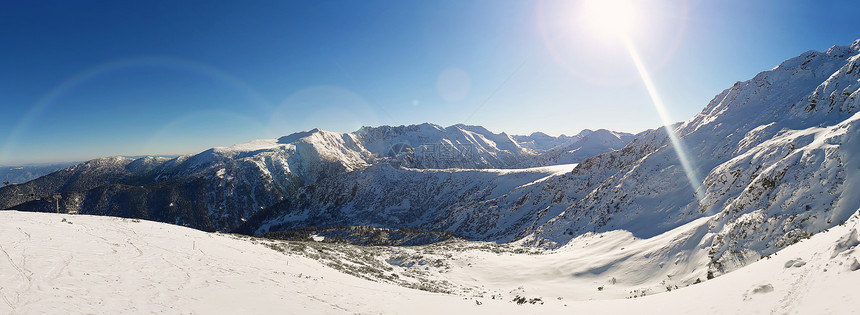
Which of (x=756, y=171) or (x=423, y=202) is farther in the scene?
(x=423, y=202)

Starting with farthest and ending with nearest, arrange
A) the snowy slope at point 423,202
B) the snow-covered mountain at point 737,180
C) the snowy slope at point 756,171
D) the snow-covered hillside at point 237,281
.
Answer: the snowy slope at point 423,202 → the snow-covered mountain at point 737,180 → the snowy slope at point 756,171 → the snow-covered hillside at point 237,281

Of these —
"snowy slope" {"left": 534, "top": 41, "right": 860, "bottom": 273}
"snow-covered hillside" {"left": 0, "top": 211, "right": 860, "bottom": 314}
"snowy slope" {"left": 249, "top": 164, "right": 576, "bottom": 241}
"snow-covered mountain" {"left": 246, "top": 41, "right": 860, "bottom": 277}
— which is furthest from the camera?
"snowy slope" {"left": 249, "top": 164, "right": 576, "bottom": 241}

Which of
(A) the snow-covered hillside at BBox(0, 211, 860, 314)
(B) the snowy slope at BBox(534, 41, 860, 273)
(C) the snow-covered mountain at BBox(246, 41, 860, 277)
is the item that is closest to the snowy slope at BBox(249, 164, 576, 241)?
(C) the snow-covered mountain at BBox(246, 41, 860, 277)

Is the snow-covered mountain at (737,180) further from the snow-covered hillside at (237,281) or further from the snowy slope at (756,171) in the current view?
the snow-covered hillside at (237,281)

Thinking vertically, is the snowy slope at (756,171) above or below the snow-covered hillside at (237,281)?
above

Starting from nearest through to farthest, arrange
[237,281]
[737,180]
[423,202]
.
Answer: [237,281], [737,180], [423,202]

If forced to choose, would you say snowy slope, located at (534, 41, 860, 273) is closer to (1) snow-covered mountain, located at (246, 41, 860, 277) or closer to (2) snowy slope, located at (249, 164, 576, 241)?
(1) snow-covered mountain, located at (246, 41, 860, 277)

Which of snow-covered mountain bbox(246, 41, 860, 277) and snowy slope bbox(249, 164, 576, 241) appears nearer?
snow-covered mountain bbox(246, 41, 860, 277)

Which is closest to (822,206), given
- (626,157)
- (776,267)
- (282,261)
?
(776,267)

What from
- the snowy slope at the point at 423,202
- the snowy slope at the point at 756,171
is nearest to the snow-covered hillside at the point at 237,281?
the snowy slope at the point at 756,171

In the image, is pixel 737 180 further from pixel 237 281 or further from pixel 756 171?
pixel 237 281

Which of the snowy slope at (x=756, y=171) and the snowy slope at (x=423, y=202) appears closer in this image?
the snowy slope at (x=756, y=171)

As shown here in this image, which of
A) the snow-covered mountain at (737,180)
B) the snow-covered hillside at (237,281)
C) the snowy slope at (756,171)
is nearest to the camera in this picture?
the snow-covered hillside at (237,281)

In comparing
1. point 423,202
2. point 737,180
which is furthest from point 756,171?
point 423,202
